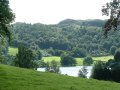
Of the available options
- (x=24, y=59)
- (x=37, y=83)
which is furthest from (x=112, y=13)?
(x=24, y=59)

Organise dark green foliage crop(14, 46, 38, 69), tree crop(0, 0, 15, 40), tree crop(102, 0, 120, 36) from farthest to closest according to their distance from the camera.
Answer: dark green foliage crop(14, 46, 38, 69)
tree crop(0, 0, 15, 40)
tree crop(102, 0, 120, 36)

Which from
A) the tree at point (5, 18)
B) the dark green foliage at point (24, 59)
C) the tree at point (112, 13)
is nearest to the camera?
the tree at point (112, 13)

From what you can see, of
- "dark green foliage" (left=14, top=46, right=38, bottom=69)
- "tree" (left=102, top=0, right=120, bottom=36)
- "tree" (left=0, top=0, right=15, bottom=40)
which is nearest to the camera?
"tree" (left=102, top=0, right=120, bottom=36)

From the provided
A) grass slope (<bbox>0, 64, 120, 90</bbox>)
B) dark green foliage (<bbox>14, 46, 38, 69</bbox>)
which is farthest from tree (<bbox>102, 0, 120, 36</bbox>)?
dark green foliage (<bbox>14, 46, 38, 69</bbox>)

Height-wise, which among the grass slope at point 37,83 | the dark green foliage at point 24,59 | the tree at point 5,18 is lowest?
the dark green foliage at point 24,59

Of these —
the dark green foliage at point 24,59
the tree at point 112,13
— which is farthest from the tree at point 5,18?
the dark green foliage at point 24,59

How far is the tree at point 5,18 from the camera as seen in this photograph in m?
42.4

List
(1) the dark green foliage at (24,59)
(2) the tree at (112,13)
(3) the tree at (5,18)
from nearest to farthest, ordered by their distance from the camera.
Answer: (2) the tree at (112,13) < (3) the tree at (5,18) < (1) the dark green foliage at (24,59)

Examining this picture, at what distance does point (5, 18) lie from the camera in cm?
4353

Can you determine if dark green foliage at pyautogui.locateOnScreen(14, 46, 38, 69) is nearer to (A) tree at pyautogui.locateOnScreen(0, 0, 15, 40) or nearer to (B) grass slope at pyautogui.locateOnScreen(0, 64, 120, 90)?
(B) grass slope at pyautogui.locateOnScreen(0, 64, 120, 90)

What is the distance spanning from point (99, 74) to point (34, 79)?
55214mm

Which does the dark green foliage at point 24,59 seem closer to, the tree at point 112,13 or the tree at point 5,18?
the tree at point 5,18

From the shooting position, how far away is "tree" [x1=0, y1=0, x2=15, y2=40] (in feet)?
139

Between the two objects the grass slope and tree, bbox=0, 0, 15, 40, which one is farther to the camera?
tree, bbox=0, 0, 15, 40
